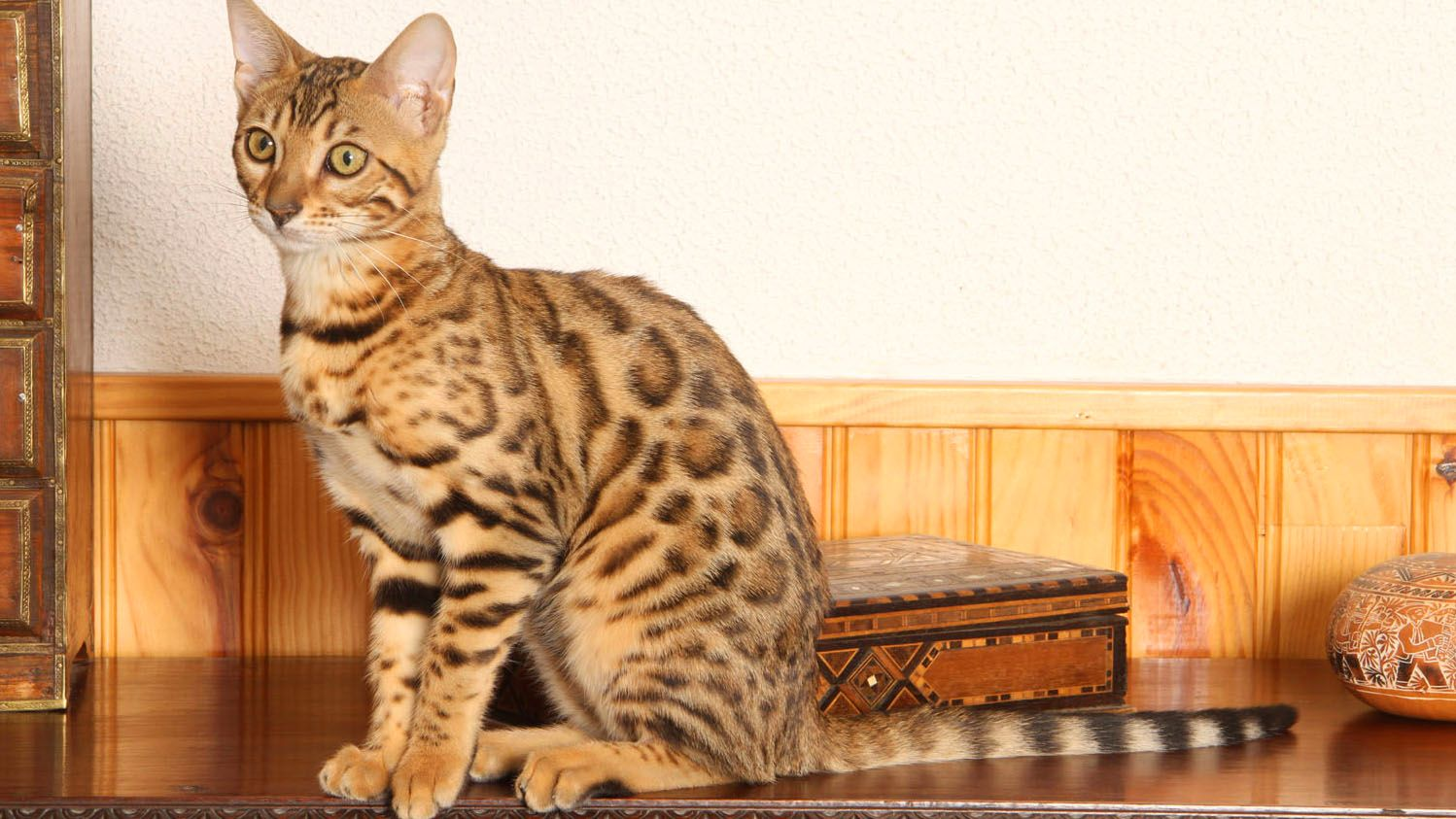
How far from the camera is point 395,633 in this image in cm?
A: 122

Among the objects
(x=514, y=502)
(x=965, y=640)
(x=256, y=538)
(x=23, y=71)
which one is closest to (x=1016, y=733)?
(x=965, y=640)

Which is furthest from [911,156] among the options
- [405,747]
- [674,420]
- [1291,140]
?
[405,747]

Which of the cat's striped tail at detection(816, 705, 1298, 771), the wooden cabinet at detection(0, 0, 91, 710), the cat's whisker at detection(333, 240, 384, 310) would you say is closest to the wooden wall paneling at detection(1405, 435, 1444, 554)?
the cat's striped tail at detection(816, 705, 1298, 771)

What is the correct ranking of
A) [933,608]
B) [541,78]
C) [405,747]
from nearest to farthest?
[405,747] < [933,608] < [541,78]

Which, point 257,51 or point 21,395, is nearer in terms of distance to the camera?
point 257,51

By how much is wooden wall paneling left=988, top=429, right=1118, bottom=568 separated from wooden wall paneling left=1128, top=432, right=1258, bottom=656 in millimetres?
30

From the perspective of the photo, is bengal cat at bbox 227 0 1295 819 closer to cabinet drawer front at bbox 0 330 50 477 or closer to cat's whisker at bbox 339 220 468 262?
cat's whisker at bbox 339 220 468 262

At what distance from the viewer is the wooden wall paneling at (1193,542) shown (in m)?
1.59

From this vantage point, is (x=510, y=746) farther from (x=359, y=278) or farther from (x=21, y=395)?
(x=21, y=395)

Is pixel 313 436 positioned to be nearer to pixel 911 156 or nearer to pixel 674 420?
pixel 674 420

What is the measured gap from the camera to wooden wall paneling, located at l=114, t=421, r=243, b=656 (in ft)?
5.16

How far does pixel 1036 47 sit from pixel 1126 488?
508mm

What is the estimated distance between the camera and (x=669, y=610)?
1.17 m

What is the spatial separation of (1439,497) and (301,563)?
1.29 metres
